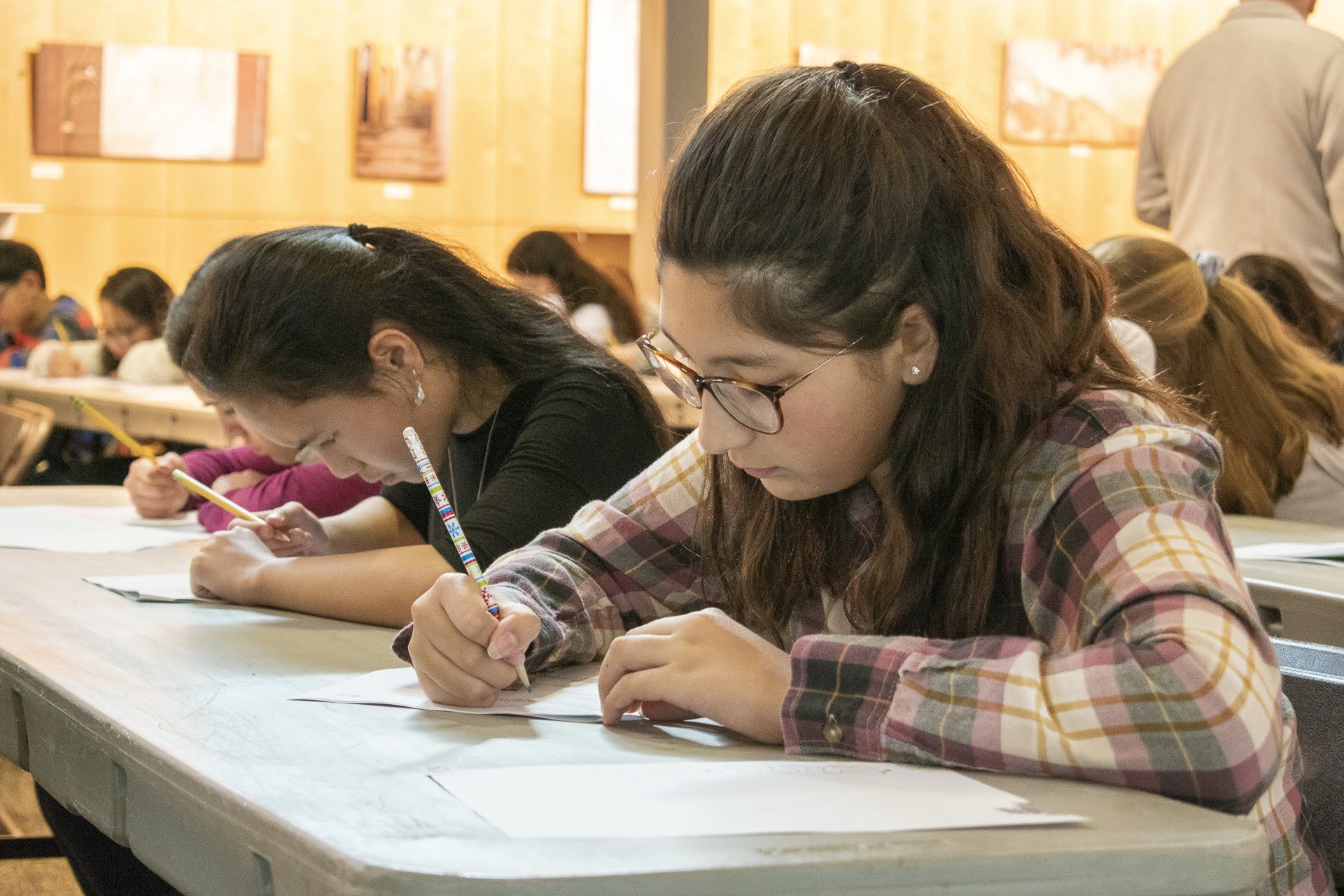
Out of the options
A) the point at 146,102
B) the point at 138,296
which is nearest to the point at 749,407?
the point at 138,296

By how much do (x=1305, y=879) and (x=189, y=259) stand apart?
7075 mm

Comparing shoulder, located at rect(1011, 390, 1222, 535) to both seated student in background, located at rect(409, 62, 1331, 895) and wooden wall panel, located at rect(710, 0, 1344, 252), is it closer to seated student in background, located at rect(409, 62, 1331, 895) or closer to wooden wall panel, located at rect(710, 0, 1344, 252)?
seated student in background, located at rect(409, 62, 1331, 895)

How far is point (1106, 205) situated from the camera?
8172mm

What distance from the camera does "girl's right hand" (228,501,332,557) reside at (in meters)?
1.86

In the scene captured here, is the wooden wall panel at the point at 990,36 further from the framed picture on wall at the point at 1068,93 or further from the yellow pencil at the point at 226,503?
the yellow pencil at the point at 226,503

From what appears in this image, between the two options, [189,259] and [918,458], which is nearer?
[918,458]

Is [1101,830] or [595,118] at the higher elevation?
[595,118]

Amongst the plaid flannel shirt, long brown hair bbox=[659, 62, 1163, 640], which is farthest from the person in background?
the plaid flannel shirt

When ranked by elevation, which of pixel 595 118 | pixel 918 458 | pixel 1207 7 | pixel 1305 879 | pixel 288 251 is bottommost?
pixel 1305 879

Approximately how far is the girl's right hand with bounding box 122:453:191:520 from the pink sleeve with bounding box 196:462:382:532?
0.05 m

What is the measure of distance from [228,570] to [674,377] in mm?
711

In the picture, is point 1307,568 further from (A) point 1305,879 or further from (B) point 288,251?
(B) point 288,251

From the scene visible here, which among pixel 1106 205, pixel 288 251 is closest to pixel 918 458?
pixel 288 251

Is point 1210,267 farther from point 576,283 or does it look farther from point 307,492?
point 576,283
